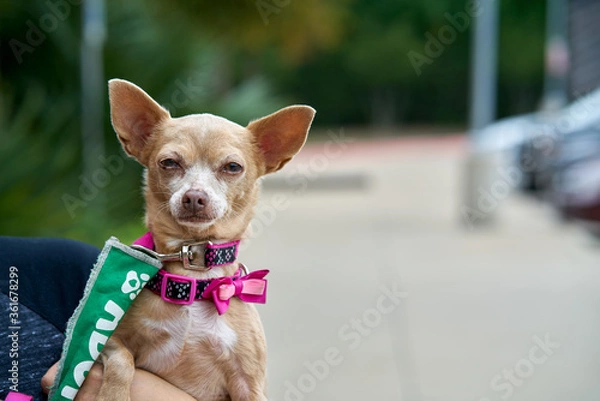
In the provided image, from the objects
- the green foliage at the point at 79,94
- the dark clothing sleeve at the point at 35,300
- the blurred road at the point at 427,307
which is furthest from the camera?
the blurred road at the point at 427,307

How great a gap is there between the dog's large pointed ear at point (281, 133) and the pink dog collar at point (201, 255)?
0.19 metres

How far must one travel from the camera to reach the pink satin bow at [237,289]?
60.4 inches

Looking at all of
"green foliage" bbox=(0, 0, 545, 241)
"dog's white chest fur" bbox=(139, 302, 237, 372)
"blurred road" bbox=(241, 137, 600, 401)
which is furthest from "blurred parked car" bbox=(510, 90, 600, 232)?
"dog's white chest fur" bbox=(139, 302, 237, 372)

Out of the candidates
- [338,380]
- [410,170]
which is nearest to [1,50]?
[338,380]

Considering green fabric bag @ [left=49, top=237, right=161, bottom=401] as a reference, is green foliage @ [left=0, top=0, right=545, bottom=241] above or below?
above

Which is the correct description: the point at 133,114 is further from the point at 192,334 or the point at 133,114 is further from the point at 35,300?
the point at 35,300

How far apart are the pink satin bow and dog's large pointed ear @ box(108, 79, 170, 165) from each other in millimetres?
277

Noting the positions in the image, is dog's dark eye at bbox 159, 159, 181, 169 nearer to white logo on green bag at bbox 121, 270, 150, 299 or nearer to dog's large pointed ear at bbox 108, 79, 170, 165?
dog's large pointed ear at bbox 108, 79, 170, 165

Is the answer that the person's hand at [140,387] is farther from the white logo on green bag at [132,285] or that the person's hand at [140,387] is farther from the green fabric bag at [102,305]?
the white logo on green bag at [132,285]

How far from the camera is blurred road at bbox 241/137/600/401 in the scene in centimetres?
589

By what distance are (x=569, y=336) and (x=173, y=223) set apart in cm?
599

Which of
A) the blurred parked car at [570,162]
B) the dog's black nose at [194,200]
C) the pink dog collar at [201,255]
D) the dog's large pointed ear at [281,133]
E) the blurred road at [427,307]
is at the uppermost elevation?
the blurred parked car at [570,162]

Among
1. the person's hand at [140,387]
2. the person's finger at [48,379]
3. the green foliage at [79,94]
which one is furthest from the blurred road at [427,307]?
the person's hand at [140,387]

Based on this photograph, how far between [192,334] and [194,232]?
19 centimetres
